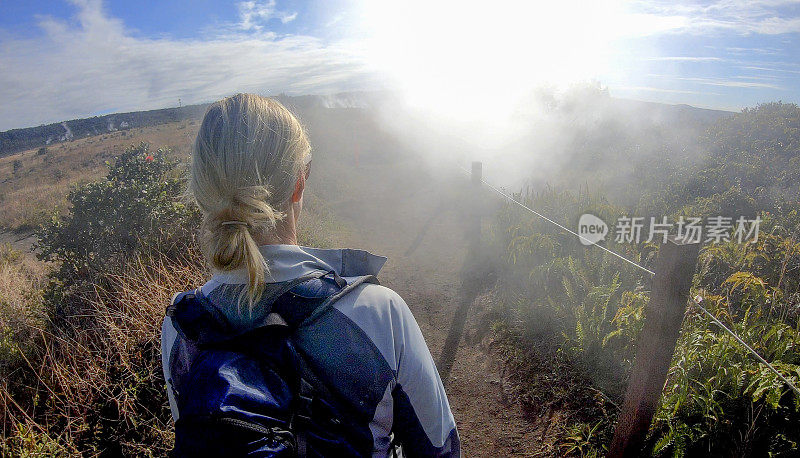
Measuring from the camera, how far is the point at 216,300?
1.19 m

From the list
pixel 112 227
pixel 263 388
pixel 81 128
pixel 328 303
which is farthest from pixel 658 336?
pixel 81 128

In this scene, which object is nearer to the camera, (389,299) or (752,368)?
(389,299)

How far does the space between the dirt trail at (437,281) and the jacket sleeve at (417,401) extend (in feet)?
7.84

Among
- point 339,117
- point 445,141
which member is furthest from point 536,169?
point 339,117

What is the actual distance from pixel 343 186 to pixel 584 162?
796 cm

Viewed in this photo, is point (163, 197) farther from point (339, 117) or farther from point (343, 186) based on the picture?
point (339, 117)

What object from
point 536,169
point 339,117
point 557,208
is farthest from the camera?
point 339,117

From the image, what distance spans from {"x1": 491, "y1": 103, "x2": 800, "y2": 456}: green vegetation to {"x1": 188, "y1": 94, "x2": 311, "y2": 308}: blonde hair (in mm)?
3024

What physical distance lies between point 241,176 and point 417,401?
0.88m

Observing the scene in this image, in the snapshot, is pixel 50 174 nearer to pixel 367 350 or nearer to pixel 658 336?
pixel 367 350

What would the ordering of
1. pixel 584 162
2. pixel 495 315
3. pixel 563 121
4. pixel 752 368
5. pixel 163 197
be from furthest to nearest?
1. pixel 563 121
2. pixel 584 162
3. pixel 163 197
4. pixel 495 315
5. pixel 752 368

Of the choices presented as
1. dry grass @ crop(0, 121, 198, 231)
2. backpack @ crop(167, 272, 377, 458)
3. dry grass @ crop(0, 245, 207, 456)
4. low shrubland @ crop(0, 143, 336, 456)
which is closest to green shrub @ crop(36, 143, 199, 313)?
low shrubland @ crop(0, 143, 336, 456)

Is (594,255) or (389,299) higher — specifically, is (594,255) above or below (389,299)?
below

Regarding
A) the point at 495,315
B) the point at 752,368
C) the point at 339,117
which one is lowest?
the point at 495,315
